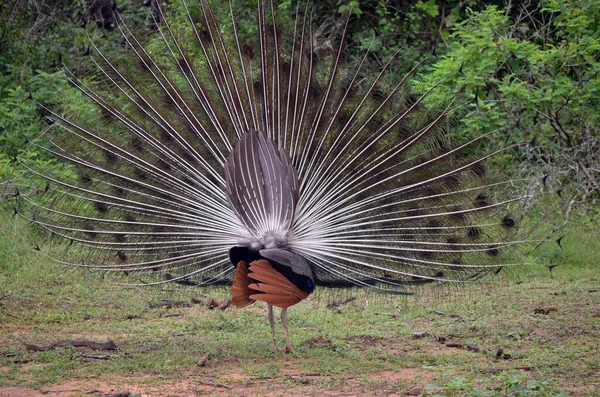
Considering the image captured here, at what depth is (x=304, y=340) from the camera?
692 cm

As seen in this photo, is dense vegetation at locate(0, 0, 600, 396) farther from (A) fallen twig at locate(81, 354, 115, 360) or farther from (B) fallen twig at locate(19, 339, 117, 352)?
(B) fallen twig at locate(19, 339, 117, 352)

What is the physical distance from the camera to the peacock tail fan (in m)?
6.31

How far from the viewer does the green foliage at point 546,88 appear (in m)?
9.97

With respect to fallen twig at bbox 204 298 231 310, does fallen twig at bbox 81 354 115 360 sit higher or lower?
lower

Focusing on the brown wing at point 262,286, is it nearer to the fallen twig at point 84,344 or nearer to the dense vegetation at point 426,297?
the dense vegetation at point 426,297

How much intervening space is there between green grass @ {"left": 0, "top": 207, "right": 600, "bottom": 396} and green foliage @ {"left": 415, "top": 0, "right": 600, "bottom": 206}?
1284mm

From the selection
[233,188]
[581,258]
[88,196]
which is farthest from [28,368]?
[581,258]

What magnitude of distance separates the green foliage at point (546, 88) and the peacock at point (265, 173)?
11.0ft

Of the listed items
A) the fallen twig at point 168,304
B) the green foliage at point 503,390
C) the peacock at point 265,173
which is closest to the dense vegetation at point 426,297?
the green foliage at point 503,390

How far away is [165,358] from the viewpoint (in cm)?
622

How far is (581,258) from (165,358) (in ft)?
18.6

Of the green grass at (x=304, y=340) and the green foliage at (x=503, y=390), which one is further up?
the green grass at (x=304, y=340)

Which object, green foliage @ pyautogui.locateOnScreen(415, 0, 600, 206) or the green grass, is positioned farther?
green foliage @ pyautogui.locateOnScreen(415, 0, 600, 206)

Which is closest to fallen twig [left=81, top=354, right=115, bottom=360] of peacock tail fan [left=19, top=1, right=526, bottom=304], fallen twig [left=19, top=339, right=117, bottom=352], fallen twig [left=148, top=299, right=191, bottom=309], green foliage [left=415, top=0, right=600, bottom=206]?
fallen twig [left=19, top=339, right=117, bottom=352]
